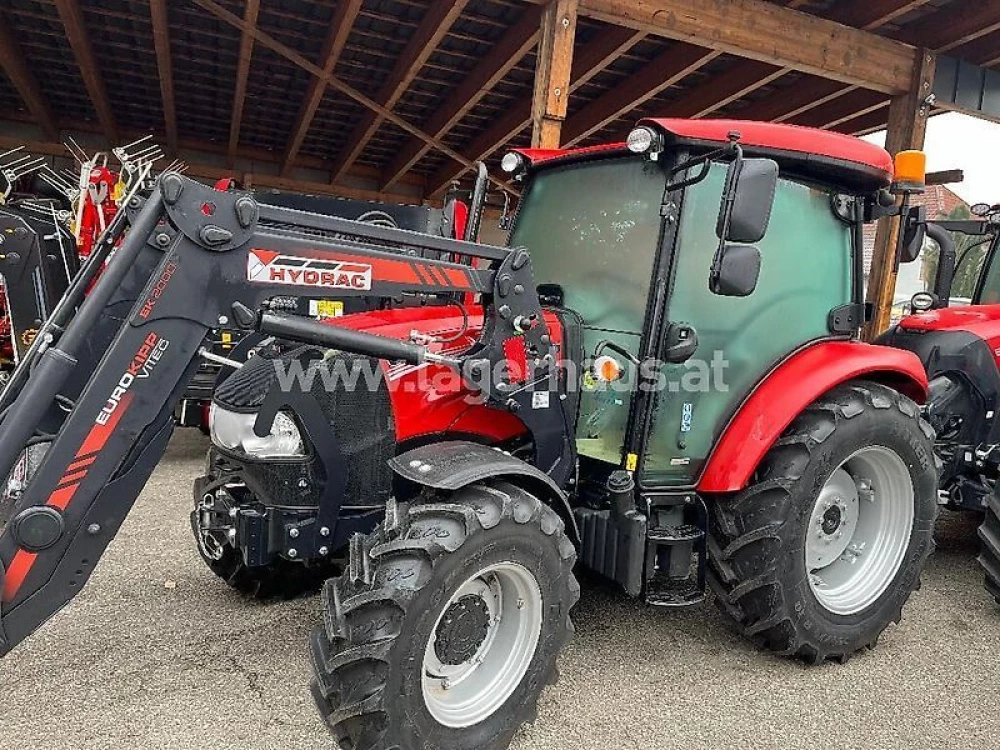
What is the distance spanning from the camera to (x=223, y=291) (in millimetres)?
2164

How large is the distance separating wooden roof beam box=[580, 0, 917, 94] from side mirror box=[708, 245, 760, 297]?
356 cm

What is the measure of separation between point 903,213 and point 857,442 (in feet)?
3.51

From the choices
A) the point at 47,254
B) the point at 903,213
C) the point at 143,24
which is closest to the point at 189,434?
the point at 47,254

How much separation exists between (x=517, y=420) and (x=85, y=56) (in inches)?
309

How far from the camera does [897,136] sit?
715 cm

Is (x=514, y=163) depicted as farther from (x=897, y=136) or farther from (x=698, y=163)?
(x=897, y=136)

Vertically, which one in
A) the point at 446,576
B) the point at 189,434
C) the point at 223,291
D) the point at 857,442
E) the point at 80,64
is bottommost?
the point at 189,434

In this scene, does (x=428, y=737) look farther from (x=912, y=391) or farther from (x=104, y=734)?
(x=912, y=391)

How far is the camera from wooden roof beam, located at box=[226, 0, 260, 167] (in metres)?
6.61

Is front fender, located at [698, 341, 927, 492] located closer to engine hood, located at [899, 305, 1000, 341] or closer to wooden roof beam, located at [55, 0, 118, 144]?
engine hood, located at [899, 305, 1000, 341]

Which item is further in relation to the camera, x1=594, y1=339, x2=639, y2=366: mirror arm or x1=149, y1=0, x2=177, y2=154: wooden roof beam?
x1=149, y1=0, x2=177, y2=154: wooden roof beam

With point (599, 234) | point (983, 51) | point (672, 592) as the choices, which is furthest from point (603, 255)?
point (983, 51)

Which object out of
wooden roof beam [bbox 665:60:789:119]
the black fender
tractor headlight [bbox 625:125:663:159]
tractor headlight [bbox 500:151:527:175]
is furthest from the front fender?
wooden roof beam [bbox 665:60:789:119]

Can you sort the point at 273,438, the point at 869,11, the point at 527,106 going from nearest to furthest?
the point at 273,438 → the point at 869,11 → the point at 527,106
